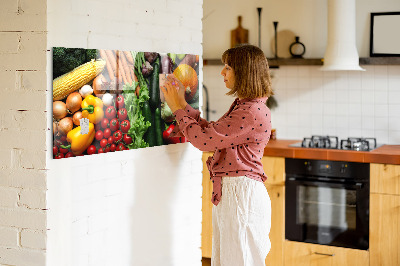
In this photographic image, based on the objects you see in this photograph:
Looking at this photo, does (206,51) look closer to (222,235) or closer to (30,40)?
(222,235)

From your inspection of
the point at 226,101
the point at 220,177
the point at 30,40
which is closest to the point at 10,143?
the point at 30,40

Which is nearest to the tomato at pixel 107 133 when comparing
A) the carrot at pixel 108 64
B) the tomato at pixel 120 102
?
the tomato at pixel 120 102

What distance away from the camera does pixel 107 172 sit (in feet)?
8.49

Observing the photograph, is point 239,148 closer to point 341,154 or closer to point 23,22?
point 23,22

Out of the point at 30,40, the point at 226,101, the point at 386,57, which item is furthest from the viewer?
the point at 226,101

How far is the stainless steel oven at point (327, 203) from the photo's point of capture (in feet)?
13.5

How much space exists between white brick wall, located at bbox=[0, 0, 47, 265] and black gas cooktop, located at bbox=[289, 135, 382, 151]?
100 inches

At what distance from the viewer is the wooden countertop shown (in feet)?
13.2

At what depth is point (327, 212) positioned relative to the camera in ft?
14.1

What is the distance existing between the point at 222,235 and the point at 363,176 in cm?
164

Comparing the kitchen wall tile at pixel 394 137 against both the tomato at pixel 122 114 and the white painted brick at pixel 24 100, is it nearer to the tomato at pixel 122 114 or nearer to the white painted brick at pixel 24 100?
the tomato at pixel 122 114

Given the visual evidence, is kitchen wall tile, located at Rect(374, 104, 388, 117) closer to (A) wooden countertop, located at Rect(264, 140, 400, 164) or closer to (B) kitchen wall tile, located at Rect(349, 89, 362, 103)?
(B) kitchen wall tile, located at Rect(349, 89, 362, 103)

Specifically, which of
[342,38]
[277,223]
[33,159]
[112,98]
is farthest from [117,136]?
[342,38]

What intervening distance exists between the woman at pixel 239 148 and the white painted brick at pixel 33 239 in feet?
2.65
